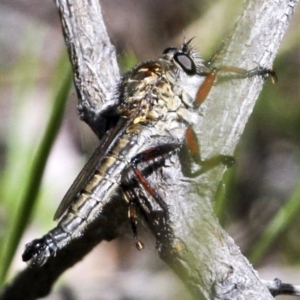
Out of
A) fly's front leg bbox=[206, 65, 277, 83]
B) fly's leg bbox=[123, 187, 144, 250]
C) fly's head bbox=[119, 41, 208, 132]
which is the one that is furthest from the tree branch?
fly's head bbox=[119, 41, 208, 132]

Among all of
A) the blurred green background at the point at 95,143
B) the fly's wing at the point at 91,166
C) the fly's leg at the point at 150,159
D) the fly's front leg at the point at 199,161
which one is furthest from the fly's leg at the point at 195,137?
the fly's wing at the point at 91,166

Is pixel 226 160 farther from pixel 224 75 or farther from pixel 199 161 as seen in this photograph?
pixel 224 75

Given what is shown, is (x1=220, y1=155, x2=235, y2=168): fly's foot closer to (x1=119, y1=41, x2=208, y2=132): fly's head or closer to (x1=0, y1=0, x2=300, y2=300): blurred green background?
(x1=0, y1=0, x2=300, y2=300): blurred green background

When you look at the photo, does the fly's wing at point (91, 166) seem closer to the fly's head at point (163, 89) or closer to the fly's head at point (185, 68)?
the fly's head at point (163, 89)

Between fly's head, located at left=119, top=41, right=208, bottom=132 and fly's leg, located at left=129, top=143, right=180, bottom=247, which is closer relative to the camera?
fly's leg, located at left=129, top=143, right=180, bottom=247

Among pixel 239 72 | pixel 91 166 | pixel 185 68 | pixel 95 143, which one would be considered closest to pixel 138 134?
pixel 95 143

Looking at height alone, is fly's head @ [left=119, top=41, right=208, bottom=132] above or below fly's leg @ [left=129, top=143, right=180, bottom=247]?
above

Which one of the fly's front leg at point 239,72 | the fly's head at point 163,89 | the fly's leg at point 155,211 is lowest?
the fly's leg at point 155,211
